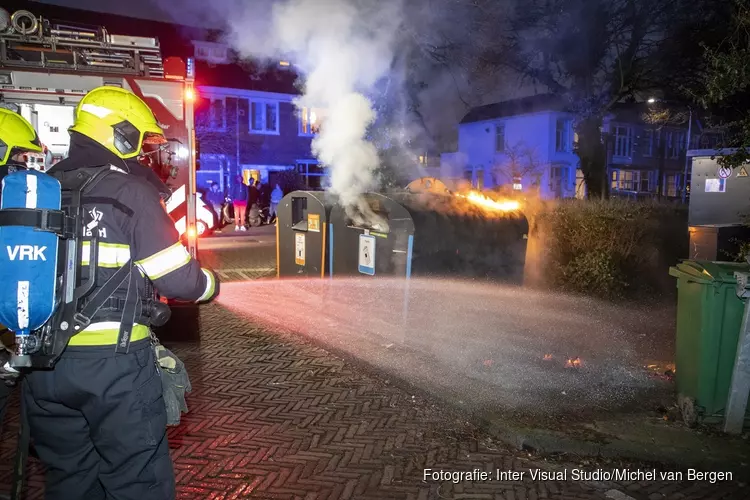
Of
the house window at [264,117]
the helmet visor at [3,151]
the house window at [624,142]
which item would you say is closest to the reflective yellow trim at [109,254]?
the helmet visor at [3,151]

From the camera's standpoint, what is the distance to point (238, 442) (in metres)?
4.23

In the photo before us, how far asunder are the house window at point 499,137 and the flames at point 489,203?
86.7 ft

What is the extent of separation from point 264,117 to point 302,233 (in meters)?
20.2

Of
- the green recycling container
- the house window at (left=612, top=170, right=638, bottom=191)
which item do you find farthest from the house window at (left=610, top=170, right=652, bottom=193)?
the green recycling container

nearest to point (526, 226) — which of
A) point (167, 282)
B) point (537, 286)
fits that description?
point (537, 286)

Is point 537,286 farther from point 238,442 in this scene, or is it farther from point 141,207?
point 141,207

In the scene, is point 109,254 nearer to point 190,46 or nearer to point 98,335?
point 98,335

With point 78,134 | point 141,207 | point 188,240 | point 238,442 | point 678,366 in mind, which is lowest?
point 238,442

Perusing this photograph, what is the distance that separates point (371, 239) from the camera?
23.7 ft

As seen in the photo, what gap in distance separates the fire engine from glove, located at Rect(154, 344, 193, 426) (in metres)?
2.61

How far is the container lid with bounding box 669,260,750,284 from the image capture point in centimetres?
419

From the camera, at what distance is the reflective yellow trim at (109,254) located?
2490 millimetres

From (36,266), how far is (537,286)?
27.9 ft

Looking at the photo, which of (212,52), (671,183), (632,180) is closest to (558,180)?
(632,180)
